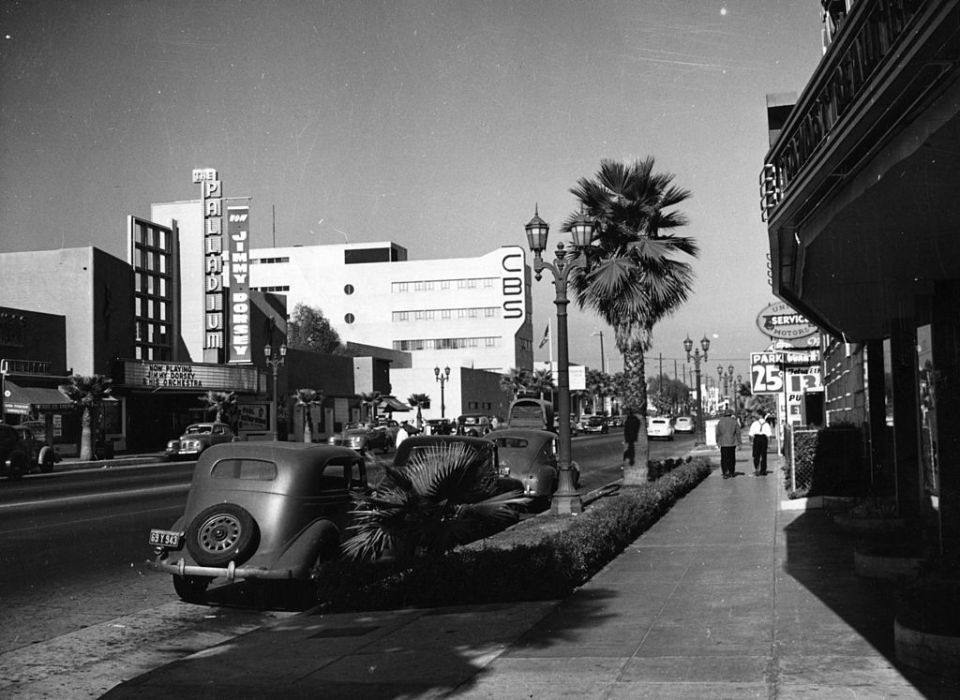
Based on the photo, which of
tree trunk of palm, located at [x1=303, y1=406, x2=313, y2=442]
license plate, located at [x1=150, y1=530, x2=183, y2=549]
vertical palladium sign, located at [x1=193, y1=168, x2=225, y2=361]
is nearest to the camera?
license plate, located at [x1=150, y1=530, x2=183, y2=549]

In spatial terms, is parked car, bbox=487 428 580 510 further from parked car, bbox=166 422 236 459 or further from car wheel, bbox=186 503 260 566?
parked car, bbox=166 422 236 459

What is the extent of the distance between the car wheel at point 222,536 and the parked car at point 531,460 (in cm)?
917

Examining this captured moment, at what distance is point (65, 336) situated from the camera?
4634 centimetres

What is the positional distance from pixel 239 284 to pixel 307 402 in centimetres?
864

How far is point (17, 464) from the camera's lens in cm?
2948

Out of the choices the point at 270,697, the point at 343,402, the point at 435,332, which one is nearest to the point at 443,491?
the point at 270,697

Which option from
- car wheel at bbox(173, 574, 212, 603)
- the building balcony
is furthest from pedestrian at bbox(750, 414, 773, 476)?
car wheel at bbox(173, 574, 212, 603)

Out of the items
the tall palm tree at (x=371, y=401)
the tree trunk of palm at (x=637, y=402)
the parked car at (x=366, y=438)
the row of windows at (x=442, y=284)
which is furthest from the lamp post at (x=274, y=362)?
the row of windows at (x=442, y=284)

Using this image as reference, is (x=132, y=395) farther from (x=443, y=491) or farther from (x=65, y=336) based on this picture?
(x=443, y=491)

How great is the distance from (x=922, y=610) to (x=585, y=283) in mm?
17927

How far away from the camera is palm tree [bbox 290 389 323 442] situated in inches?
2397

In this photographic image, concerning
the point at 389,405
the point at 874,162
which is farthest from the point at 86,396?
the point at 874,162

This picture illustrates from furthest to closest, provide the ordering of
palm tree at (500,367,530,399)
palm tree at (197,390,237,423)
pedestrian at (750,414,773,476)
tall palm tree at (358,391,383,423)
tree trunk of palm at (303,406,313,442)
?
palm tree at (500,367,530,399)
tall palm tree at (358,391,383,423)
tree trunk of palm at (303,406,313,442)
palm tree at (197,390,237,423)
pedestrian at (750,414,773,476)

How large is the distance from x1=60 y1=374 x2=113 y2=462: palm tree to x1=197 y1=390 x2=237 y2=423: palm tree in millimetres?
9131
